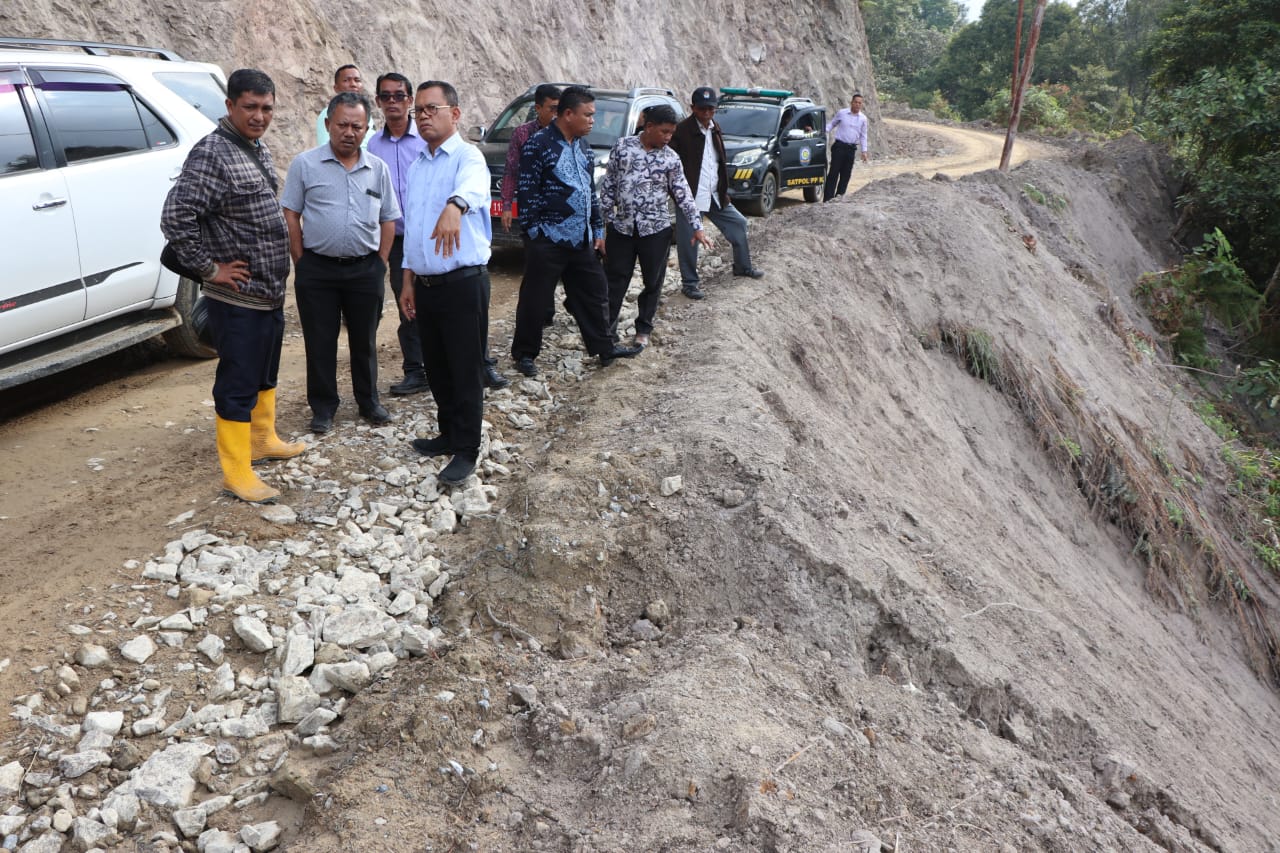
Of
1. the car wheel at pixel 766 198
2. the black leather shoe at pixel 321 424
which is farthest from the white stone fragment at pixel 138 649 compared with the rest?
the car wheel at pixel 766 198

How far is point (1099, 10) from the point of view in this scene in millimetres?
47375

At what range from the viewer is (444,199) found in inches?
169

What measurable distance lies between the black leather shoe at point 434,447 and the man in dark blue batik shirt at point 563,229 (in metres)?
1.22

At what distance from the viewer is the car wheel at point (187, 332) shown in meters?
5.91

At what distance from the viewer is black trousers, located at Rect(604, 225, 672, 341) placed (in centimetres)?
605

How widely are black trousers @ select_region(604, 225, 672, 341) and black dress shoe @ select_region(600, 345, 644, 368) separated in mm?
114

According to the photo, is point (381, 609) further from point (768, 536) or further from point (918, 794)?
point (918, 794)

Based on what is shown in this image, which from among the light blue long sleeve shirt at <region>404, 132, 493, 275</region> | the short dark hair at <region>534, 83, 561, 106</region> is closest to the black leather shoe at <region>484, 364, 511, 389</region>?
the light blue long sleeve shirt at <region>404, 132, 493, 275</region>

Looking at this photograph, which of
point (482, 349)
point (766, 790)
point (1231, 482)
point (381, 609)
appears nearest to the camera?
point (766, 790)

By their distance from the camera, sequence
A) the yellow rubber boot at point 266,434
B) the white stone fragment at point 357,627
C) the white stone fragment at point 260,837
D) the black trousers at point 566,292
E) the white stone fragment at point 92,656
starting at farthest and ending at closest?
1. the black trousers at point 566,292
2. the yellow rubber boot at point 266,434
3. the white stone fragment at point 357,627
4. the white stone fragment at point 92,656
5. the white stone fragment at point 260,837

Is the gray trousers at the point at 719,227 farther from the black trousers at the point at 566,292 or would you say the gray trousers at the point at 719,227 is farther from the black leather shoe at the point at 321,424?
the black leather shoe at the point at 321,424

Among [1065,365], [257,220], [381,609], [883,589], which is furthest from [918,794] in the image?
[1065,365]

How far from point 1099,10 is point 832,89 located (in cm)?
2979

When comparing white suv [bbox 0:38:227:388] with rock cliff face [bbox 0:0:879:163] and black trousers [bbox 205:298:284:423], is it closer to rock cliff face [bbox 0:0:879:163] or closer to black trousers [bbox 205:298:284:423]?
black trousers [bbox 205:298:284:423]
